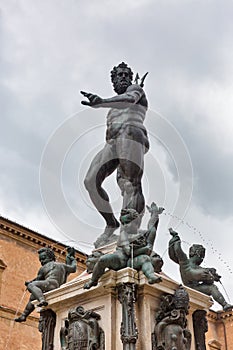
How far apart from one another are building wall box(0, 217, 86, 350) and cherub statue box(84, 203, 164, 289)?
15.3m

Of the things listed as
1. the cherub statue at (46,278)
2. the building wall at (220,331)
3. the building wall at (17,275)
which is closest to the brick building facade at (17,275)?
the building wall at (17,275)

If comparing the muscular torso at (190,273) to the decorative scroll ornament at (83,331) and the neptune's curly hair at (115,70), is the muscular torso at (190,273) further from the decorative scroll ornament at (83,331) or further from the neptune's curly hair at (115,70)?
the neptune's curly hair at (115,70)

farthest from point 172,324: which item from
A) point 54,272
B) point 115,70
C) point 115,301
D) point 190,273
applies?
point 115,70

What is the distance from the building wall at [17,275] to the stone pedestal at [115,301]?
50.0 ft

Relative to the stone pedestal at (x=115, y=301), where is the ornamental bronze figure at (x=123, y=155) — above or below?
above

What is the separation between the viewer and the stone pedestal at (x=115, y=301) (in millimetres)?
4930

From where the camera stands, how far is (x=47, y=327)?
5.62 m

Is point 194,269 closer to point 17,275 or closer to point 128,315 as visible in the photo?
point 128,315

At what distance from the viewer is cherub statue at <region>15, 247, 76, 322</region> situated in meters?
5.73

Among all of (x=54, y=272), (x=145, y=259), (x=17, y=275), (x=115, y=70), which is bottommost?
(x=145, y=259)

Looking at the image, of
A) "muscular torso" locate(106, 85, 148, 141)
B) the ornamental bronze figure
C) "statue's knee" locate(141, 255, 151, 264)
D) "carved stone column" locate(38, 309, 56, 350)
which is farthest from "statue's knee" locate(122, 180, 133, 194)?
"carved stone column" locate(38, 309, 56, 350)

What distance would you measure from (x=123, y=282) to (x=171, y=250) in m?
0.97

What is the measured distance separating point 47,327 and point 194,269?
66.6 inches

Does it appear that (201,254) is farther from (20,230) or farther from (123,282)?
(20,230)
